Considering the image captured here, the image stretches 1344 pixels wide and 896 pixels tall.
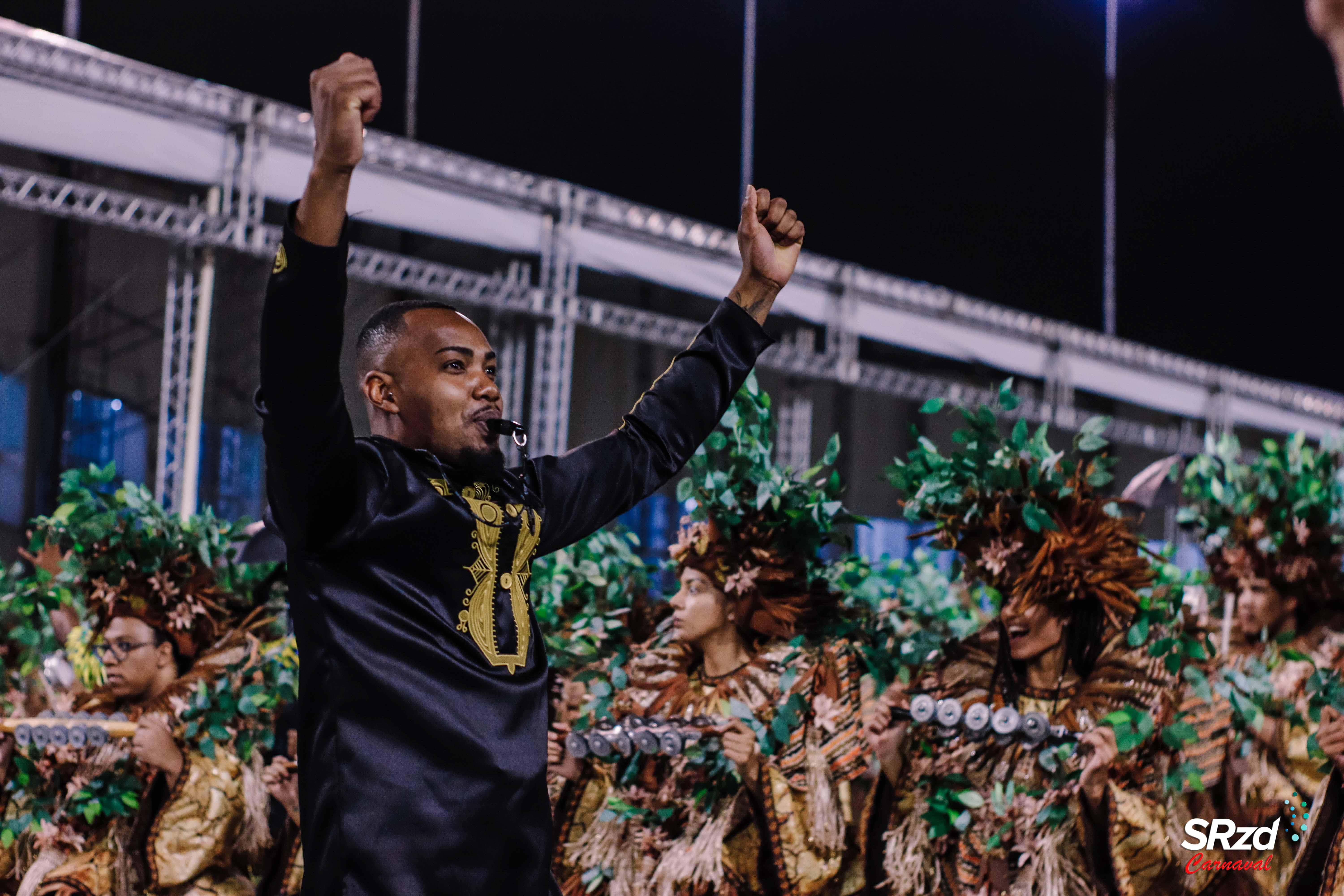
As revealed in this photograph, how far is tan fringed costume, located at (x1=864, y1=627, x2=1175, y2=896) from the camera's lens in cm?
317

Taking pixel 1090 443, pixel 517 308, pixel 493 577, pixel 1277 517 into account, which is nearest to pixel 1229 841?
pixel 1090 443

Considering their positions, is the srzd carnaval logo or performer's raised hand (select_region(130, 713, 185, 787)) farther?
performer's raised hand (select_region(130, 713, 185, 787))

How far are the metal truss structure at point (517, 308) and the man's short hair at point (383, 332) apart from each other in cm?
371

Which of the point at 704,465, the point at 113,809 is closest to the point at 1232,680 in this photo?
the point at 704,465

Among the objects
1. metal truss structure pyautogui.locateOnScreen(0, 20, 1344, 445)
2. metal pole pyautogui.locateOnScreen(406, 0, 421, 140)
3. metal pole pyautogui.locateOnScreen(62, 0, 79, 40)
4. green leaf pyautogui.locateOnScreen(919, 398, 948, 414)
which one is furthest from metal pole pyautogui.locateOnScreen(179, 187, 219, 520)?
green leaf pyautogui.locateOnScreen(919, 398, 948, 414)

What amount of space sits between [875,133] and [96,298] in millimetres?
4280

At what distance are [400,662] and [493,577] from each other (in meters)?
0.18

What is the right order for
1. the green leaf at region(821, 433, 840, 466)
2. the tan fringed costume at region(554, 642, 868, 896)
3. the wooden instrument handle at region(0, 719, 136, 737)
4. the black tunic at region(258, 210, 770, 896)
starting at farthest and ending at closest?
the wooden instrument handle at region(0, 719, 136, 737) < the green leaf at region(821, 433, 840, 466) < the tan fringed costume at region(554, 642, 868, 896) < the black tunic at region(258, 210, 770, 896)

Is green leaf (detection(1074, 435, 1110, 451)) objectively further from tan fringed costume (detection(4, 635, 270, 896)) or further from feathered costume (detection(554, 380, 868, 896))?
tan fringed costume (detection(4, 635, 270, 896))

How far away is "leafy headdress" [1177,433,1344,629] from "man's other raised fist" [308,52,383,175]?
3806 mm

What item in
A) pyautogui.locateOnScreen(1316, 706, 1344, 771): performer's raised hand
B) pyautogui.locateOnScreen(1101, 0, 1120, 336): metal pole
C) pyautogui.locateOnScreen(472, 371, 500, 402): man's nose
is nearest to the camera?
pyautogui.locateOnScreen(472, 371, 500, 402): man's nose

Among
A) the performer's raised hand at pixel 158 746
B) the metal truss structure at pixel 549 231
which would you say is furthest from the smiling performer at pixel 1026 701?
the metal truss structure at pixel 549 231

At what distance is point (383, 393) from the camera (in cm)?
188

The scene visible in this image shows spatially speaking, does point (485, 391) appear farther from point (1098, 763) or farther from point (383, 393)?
point (1098, 763)
